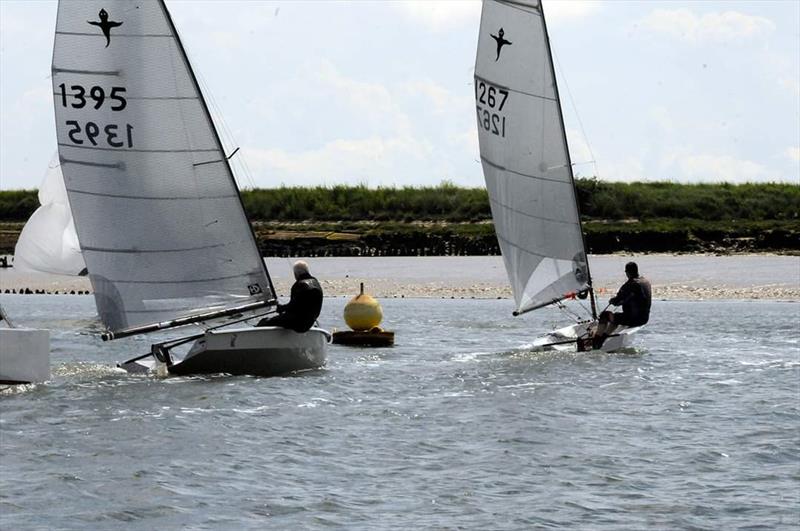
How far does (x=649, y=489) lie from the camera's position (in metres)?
13.9

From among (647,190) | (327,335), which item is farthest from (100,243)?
(647,190)

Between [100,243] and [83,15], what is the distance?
3.17 metres

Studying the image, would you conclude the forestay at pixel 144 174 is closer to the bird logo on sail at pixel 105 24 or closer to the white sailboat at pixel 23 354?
the bird logo on sail at pixel 105 24

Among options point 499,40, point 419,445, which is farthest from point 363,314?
point 419,445

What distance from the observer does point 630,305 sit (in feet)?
82.4

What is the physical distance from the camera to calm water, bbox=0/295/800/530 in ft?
42.4

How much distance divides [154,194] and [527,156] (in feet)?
27.5

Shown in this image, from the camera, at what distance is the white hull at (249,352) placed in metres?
20.7

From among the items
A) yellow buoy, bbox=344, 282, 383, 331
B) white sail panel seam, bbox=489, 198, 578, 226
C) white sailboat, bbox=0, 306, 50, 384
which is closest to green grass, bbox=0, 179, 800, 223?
yellow buoy, bbox=344, 282, 383, 331

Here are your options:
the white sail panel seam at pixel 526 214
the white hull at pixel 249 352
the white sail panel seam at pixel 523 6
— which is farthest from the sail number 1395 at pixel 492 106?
the white hull at pixel 249 352

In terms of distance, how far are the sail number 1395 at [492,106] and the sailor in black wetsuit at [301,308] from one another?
6967 millimetres

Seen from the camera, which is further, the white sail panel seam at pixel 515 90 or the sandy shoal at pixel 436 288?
the sandy shoal at pixel 436 288

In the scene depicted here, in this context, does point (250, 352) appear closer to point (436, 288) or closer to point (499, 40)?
point (499, 40)

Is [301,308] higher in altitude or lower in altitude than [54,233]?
lower
